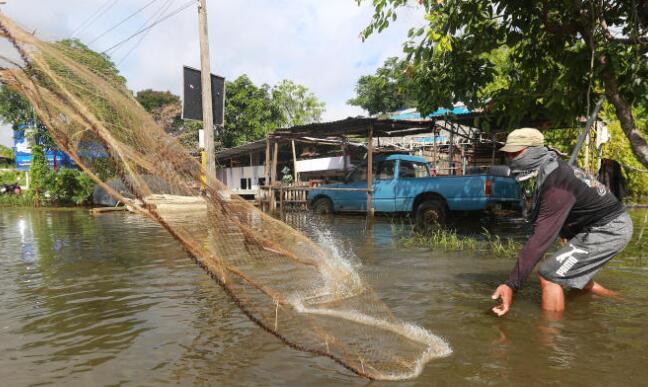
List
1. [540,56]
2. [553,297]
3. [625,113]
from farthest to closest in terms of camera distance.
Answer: [540,56] → [625,113] → [553,297]

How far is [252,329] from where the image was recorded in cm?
337

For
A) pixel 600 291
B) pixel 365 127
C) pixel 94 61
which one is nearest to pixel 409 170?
pixel 365 127

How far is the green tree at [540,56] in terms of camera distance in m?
5.75

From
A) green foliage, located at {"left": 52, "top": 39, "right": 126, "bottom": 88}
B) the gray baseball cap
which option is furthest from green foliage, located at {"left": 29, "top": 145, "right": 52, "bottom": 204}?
the gray baseball cap

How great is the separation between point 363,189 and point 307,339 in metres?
9.40

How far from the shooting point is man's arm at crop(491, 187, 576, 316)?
10.8ft

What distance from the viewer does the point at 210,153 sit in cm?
1273

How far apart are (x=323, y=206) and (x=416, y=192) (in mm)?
3662

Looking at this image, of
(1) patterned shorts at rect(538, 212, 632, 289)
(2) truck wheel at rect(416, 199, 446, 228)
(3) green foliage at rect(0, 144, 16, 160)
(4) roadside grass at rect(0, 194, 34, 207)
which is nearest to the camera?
(1) patterned shorts at rect(538, 212, 632, 289)

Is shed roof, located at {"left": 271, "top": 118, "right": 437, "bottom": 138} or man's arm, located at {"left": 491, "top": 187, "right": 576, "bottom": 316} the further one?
shed roof, located at {"left": 271, "top": 118, "right": 437, "bottom": 138}

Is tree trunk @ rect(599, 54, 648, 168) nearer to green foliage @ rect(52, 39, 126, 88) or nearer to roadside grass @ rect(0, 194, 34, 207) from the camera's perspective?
green foliage @ rect(52, 39, 126, 88)

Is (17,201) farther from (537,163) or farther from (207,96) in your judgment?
(537,163)

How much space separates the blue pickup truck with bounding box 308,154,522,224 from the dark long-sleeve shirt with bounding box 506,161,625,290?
20.4 feet

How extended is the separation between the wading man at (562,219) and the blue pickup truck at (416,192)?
6.22 metres
